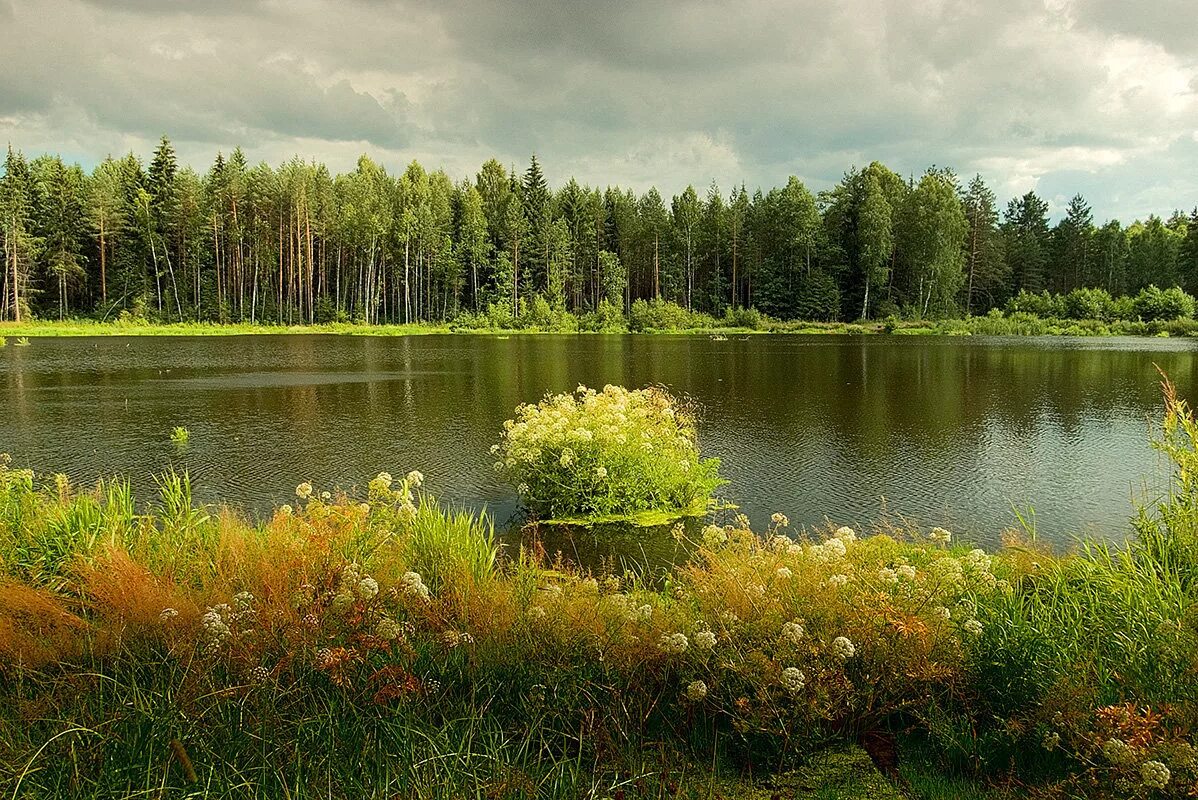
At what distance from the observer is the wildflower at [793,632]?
14.3 feet

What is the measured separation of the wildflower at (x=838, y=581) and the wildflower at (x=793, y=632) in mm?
599

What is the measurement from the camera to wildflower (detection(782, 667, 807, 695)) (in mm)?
4188

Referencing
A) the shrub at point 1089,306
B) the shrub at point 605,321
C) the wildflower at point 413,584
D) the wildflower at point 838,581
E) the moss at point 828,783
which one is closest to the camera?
the moss at point 828,783

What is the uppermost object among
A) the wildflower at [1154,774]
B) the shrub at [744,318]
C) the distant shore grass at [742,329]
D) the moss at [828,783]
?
the shrub at [744,318]

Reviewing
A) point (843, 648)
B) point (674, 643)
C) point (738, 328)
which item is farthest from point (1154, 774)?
point (738, 328)

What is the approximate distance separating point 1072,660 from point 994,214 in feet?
354

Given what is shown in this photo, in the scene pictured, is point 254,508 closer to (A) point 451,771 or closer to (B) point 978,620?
(A) point 451,771

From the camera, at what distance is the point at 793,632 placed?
442 cm

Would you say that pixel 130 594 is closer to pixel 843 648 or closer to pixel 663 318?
pixel 843 648

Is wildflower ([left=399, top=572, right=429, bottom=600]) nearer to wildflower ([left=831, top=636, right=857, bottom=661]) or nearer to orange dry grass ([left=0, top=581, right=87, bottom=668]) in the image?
orange dry grass ([left=0, top=581, right=87, bottom=668])

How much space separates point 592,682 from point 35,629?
382 centimetres

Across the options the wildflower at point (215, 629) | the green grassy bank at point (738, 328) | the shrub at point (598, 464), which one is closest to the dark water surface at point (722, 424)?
the shrub at point (598, 464)

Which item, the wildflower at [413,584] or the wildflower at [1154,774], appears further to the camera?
the wildflower at [413,584]

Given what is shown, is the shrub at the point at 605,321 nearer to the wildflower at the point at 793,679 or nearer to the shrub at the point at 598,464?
the shrub at the point at 598,464
